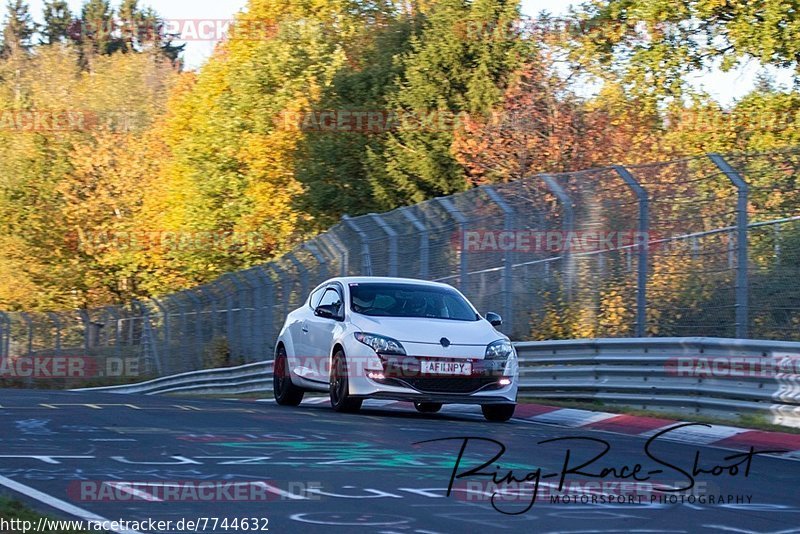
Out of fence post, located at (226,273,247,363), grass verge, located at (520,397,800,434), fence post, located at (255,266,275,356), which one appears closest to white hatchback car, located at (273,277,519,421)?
grass verge, located at (520,397,800,434)

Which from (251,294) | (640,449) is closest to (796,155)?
(640,449)

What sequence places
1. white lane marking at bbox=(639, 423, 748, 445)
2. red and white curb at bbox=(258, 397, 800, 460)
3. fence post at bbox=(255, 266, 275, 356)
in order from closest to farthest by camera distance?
1. red and white curb at bbox=(258, 397, 800, 460)
2. white lane marking at bbox=(639, 423, 748, 445)
3. fence post at bbox=(255, 266, 275, 356)

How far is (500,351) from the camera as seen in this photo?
14.1m

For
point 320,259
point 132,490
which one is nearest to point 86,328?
point 320,259

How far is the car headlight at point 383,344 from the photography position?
1373cm

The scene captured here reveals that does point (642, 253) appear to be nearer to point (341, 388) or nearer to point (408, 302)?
point (408, 302)

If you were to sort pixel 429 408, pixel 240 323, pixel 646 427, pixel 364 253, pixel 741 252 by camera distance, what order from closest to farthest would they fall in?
1. pixel 646 427
2. pixel 741 252
3. pixel 429 408
4. pixel 364 253
5. pixel 240 323

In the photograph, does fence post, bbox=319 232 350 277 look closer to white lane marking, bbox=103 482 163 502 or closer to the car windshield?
the car windshield

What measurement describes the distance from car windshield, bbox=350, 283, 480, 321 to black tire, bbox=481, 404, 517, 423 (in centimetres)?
113

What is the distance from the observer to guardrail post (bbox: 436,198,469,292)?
60.7ft

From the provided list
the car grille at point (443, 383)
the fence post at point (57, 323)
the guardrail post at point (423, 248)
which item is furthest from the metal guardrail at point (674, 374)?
the fence post at point (57, 323)

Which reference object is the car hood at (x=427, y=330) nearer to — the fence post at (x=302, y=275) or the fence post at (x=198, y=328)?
the fence post at (x=302, y=275)

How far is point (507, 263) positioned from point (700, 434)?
5.84 metres

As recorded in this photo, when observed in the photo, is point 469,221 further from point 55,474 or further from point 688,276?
point 55,474
